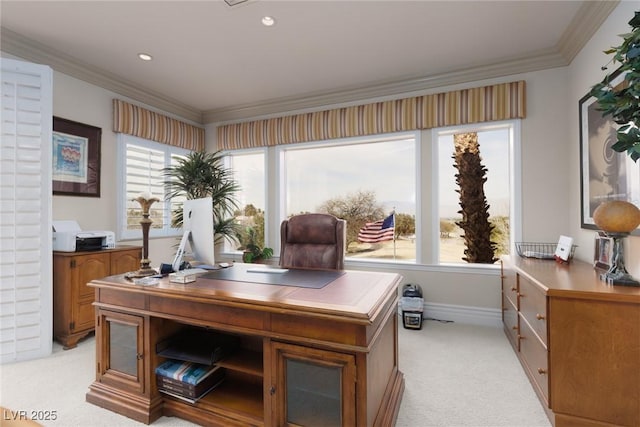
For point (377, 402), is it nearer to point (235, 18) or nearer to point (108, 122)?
point (235, 18)

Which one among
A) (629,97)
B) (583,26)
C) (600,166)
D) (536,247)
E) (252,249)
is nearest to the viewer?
(629,97)

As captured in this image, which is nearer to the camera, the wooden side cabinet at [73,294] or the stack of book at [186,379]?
the stack of book at [186,379]

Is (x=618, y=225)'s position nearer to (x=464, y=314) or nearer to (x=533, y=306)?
(x=533, y=306)

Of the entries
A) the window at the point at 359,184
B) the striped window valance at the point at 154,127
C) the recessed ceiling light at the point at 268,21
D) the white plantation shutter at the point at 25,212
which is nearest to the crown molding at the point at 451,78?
the striped window valance at the point at 154,127

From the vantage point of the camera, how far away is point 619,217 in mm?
Answer: 1560

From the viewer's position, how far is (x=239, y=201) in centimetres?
445

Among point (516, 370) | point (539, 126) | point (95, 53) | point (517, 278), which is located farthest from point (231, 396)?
point (539, 126)

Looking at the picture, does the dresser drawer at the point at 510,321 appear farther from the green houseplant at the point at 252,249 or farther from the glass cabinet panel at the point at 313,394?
the green houseplant at the point at 252,249

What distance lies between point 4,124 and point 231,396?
2.69 meters

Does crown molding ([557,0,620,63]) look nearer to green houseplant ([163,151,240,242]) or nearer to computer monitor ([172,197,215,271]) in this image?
computer monitor ([172,197,215,271])

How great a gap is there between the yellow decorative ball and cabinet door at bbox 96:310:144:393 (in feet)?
8.48

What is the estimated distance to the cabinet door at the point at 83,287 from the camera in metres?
2.61

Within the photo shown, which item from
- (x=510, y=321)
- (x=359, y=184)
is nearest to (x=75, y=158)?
(x=359, y=184)

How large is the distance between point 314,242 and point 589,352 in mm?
1759
